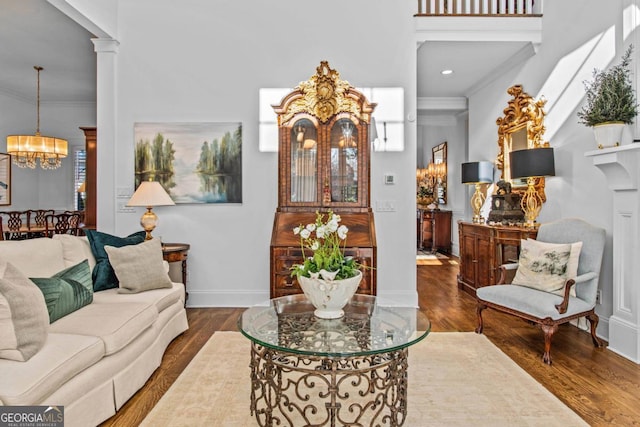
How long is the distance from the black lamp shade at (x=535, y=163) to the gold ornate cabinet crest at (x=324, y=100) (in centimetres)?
160

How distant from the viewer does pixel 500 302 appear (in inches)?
127

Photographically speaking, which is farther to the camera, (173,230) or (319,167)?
(173,230)

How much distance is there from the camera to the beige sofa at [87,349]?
1.68m

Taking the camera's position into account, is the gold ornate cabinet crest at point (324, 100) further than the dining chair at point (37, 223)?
No

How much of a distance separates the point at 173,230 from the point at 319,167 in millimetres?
1757

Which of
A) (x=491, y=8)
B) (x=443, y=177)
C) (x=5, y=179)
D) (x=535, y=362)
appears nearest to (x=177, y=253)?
(x=535, y=362)

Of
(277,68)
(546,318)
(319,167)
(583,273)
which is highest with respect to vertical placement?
(277,68)

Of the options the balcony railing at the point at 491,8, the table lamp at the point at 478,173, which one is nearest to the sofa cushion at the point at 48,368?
the balcony railing at the point at 491,8

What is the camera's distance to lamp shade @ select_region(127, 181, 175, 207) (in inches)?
147

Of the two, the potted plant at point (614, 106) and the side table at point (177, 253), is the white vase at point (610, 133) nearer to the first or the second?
the potted plant at point (614, 106)

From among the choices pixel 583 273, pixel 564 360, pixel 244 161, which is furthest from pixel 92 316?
pixel 583 273

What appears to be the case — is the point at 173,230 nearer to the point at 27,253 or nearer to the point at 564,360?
the point at 27,253

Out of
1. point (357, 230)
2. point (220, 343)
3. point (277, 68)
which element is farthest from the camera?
point (277, 68)

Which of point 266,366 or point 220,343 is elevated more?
point 266,366
